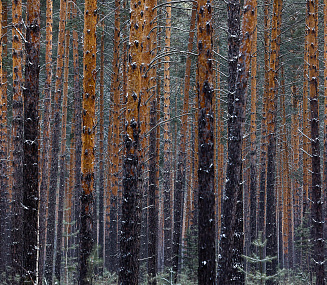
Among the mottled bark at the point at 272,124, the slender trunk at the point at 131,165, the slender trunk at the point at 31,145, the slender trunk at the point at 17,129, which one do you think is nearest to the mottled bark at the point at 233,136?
the slender trunk at the point at 131,165

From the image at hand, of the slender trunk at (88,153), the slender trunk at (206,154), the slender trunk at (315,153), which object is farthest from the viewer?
the slender trunk at (315,153)

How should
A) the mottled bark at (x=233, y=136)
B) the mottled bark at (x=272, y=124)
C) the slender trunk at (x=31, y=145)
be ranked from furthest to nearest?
the mottled bark at (x=272, y=124)
the mottled bark at (x=233, y=136)
the slender trunk at (x=31, y=145)

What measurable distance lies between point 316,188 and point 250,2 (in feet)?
18.8

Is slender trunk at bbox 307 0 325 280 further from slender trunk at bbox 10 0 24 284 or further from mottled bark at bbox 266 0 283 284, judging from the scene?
slender trunk at bbox 10 0 24 284

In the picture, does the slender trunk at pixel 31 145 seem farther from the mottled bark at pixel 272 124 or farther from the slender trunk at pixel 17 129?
the mottled bark at pixel 272 124

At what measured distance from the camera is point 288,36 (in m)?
20.8

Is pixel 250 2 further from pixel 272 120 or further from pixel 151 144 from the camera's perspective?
pixel 151 144

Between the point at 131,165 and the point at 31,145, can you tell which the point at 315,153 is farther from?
the point at 31,145

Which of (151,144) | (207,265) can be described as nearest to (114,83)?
(151,144)

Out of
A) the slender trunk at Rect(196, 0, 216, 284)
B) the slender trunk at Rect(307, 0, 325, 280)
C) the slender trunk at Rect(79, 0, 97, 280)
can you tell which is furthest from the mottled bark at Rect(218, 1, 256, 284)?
the slender trunk at Rect(307, 0, 325, 280)

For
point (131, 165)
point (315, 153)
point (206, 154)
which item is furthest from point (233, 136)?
point (315, 153)

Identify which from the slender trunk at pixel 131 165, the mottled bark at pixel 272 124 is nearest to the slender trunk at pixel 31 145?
the slender trunk at pixel 131 165

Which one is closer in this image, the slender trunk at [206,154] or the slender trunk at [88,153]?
the slender trunk at [206,154]

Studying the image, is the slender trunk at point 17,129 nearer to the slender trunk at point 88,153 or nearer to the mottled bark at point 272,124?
the slender trunk at point 88,153
